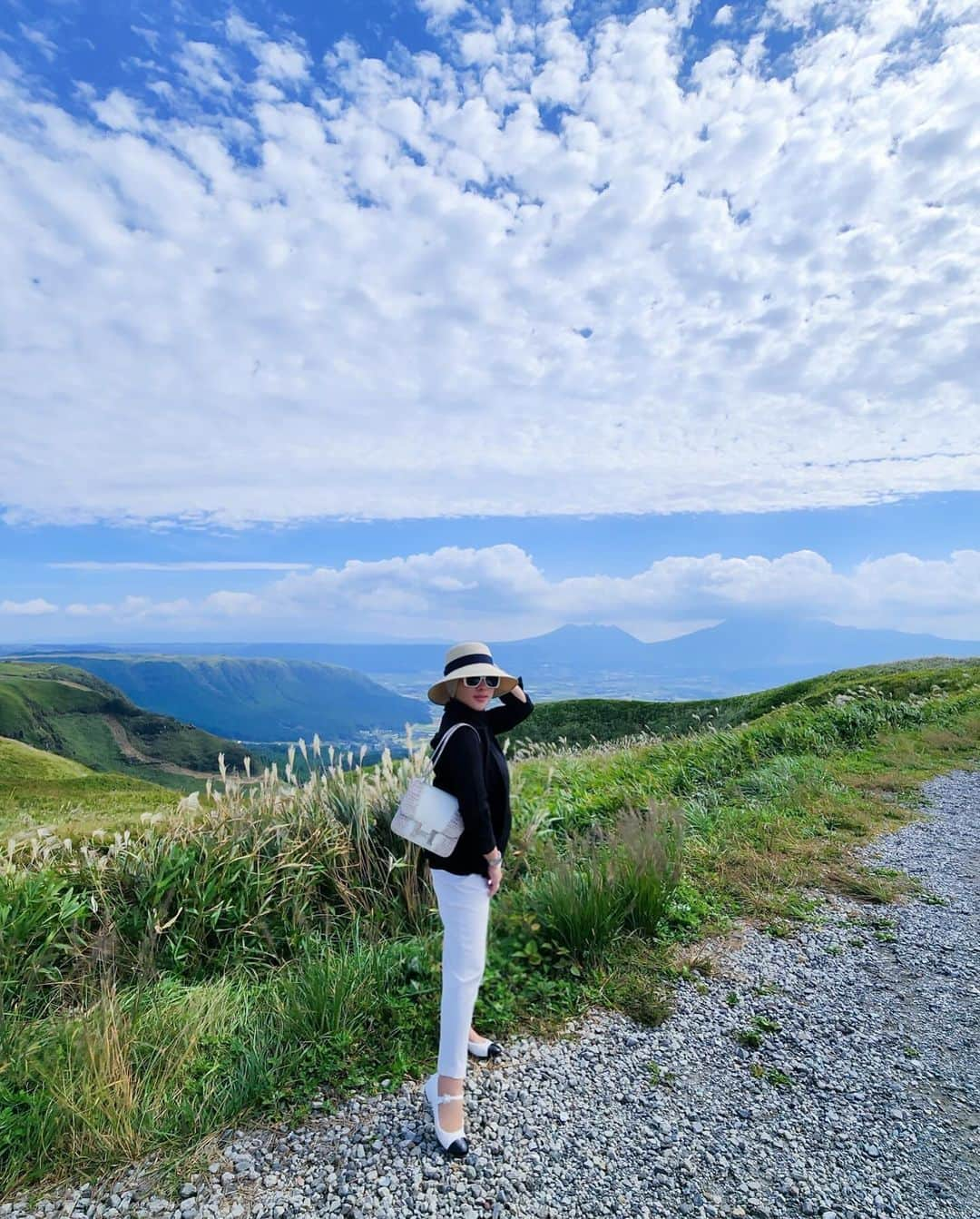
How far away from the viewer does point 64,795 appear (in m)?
23.9

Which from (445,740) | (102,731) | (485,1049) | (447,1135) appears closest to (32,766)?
(485,1049)

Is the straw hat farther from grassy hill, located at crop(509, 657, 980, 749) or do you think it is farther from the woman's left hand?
grassy hill, located at crop(509, 657, 980, 749)

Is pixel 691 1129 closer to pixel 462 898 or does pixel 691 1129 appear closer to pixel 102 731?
pixel 462 898

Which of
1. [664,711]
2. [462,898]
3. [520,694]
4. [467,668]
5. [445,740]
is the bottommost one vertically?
[664,711]

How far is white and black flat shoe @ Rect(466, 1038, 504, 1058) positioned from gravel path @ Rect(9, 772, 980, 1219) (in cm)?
7

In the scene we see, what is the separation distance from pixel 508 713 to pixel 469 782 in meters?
0.85

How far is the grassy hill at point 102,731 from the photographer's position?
91500 millimetres

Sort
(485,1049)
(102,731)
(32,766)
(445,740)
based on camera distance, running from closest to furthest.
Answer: (445,740)
(485,1049)
(32,766)
(102,731)

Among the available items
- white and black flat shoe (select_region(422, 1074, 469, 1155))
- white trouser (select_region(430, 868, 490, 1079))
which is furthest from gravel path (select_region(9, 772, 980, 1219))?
white trouser (select_region(430, 868, 490, 1079))

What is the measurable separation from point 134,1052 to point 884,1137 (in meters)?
3.84

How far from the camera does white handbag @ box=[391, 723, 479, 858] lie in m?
3.29

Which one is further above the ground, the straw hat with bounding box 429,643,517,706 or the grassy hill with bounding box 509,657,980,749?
the straw hat with bounding box 429,643,517,706

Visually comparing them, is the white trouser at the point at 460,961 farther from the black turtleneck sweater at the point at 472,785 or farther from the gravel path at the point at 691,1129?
the gravel path at the point at 691,1129

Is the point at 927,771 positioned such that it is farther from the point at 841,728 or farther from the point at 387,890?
the point at 387,890
